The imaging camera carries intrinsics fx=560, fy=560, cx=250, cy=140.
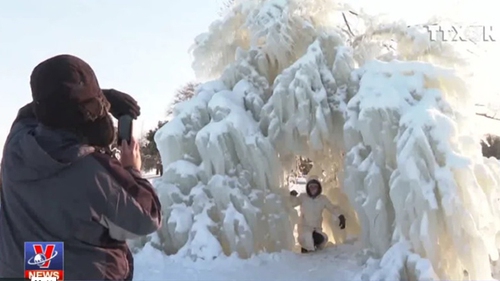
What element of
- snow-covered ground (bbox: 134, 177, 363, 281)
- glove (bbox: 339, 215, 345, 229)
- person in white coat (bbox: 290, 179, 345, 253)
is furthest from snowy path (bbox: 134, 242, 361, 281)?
glove (bbox: 339, 215, 345, 229)

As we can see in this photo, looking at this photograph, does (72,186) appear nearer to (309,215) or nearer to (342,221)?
(309,215)

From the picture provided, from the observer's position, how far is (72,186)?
140 centimetres

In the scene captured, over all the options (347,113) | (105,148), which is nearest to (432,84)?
(347,113)

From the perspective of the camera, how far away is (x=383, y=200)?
510 centimetres

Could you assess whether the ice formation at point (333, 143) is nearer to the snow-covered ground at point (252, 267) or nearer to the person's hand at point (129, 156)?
the snow-covered ground at point (252, 267)

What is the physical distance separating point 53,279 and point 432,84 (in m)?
4.59

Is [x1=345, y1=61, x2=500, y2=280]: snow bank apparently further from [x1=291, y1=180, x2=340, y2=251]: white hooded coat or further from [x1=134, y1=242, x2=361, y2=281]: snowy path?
[x1=291, y1=180, x2=340, y2=251]: white hooded coat

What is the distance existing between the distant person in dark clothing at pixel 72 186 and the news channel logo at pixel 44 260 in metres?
A: 0.02

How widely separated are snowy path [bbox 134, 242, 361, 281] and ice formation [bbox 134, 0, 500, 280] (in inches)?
6.8

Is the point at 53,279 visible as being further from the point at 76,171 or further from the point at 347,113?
the point at 347,113

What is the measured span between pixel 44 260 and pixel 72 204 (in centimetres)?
16

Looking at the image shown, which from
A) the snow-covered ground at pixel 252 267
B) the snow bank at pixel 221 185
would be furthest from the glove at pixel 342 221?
the snow bank at pixel 221 185

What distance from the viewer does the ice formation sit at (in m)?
4.67

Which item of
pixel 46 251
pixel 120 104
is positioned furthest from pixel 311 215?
pixel 46 251
